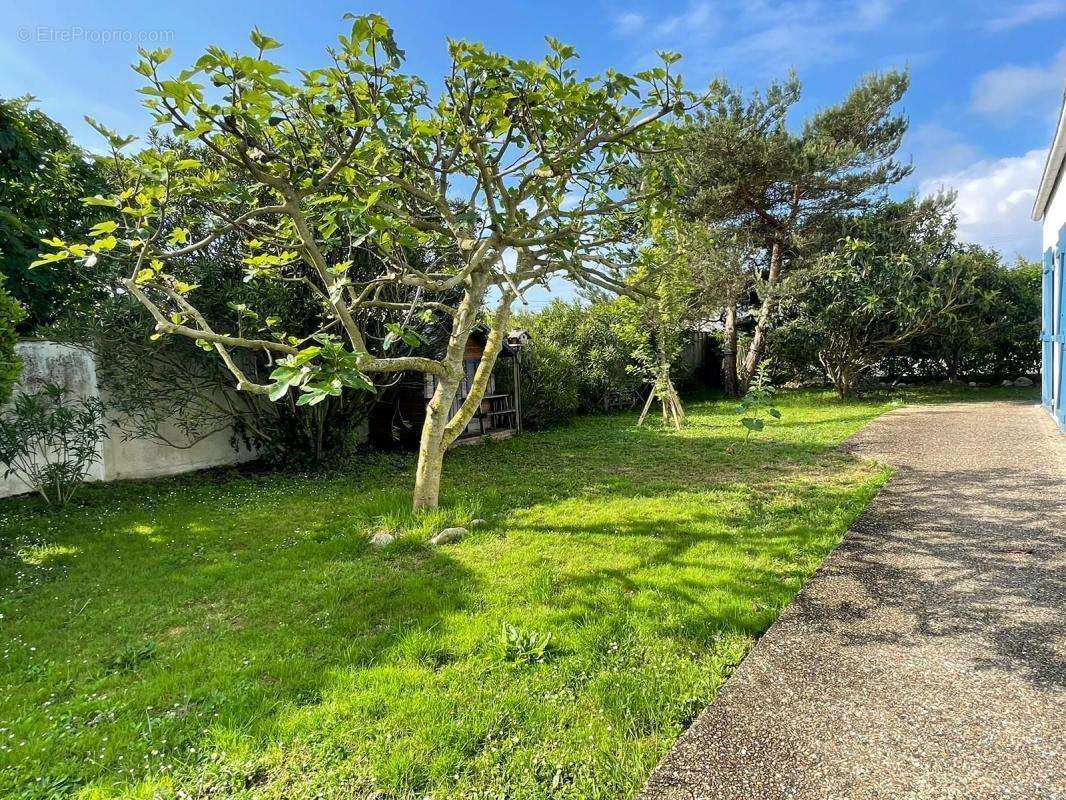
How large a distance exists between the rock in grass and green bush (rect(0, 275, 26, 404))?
3.92 metres

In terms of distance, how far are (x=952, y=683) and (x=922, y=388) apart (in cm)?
1649

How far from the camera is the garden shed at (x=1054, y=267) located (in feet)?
26.6

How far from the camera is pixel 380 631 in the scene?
300 cm

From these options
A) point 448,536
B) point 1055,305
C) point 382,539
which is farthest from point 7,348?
point 1055,305

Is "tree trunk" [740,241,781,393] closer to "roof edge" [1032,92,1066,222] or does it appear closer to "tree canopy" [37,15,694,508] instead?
"roof edge" [1032,92,1066,222]

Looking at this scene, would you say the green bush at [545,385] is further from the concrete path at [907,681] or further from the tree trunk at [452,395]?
the concrete path at [907,681]

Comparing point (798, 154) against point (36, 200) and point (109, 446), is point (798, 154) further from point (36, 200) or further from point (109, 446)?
point (36, 200)

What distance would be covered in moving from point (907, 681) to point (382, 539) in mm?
3662

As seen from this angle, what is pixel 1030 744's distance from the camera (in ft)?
6.50


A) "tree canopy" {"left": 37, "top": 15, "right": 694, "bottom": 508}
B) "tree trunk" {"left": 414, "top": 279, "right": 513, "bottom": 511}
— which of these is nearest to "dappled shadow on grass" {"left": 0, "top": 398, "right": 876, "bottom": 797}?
"tree trunk" {"left": 414, "top": 279, "right": 513, "bottom": 511}

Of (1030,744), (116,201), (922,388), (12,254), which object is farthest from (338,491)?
(922,388)

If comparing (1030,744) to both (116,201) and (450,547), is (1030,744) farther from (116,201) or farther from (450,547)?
(116,201)

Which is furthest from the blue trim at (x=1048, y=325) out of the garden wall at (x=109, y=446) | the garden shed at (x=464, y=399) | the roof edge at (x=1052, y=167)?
the garden wall at (x=109, y=446)

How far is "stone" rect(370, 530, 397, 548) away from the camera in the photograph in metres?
4.40
